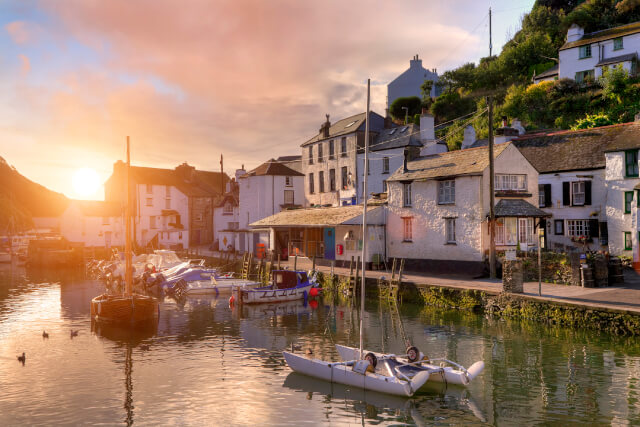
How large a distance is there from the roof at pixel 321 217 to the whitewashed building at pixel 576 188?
13.6 m

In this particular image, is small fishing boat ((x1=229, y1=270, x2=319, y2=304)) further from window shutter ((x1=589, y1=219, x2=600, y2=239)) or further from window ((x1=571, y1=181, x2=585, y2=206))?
window ((x1=571, y1=181, x2=585, y2=206))

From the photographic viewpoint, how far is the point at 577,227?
38.8 meters

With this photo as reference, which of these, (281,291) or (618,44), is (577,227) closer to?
(281,291)

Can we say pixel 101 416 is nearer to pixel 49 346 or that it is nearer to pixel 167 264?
pixel 49 346

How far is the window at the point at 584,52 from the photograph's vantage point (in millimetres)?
58625

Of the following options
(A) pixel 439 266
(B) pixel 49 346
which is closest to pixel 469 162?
(A) pixel 439 266

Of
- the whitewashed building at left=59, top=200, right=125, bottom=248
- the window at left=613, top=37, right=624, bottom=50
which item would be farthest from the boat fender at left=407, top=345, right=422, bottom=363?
the whitewashed building at left=59, top=200, right=125, bottom=248

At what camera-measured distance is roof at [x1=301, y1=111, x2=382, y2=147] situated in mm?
58997

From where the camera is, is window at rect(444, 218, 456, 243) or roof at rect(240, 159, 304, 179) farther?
roof at rect(240, 159, 304, 179)

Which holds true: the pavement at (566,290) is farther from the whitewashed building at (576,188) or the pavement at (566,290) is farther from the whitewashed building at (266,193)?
the whitewashed building at (266,193)

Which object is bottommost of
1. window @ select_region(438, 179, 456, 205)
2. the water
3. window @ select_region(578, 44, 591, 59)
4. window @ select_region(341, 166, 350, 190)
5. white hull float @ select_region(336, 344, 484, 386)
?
the water

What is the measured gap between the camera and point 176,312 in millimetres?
32969

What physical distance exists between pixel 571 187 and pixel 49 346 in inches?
1434

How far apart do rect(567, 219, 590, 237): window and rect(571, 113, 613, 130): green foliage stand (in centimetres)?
1531
